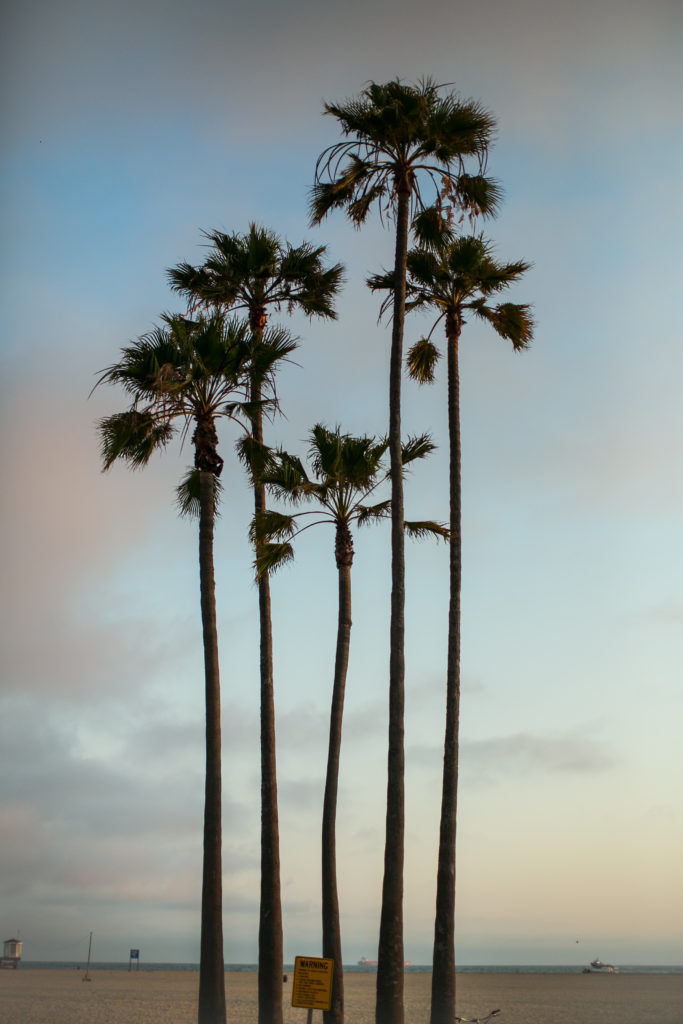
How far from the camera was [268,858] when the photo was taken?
1989 centimetres

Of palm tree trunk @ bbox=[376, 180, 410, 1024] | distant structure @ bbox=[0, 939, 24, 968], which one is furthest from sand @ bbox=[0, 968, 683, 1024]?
distant structure @ bbox=[0, 939, 24, 968]

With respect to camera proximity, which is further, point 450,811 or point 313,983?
point 450,811

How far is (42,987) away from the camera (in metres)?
46.3

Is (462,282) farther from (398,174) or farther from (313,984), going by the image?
(313,984)

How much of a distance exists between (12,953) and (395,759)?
71623mm

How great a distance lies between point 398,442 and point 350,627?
449cm

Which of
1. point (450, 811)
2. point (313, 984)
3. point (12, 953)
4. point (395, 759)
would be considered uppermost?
point (395, 759)

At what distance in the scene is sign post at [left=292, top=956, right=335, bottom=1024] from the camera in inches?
558

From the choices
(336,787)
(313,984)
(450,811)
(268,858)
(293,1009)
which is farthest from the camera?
(293,1009)

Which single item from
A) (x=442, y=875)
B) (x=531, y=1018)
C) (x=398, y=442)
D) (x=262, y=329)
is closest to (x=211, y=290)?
(x=262, y=329)

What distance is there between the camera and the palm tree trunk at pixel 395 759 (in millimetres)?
16297

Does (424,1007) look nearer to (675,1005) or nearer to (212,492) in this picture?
(675,1005)

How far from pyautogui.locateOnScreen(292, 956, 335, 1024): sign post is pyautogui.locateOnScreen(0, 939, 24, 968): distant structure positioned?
72240 mm

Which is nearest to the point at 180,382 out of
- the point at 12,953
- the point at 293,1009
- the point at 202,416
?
the point at 202,416
